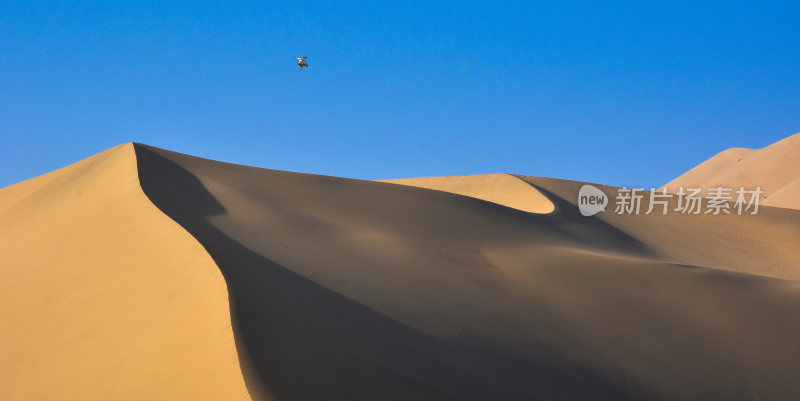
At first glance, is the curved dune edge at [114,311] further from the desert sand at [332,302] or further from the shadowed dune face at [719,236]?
the shadowed dune face at [719,236]

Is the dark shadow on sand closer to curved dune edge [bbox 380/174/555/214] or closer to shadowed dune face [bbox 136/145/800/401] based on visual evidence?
shadowed dune face [bbox 136/145/800/401]

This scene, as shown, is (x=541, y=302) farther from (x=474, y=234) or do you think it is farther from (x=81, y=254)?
(x=81, y=254)

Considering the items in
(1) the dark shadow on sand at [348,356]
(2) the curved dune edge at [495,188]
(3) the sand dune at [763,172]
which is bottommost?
(1) the dark shadow on sand at [348,356]

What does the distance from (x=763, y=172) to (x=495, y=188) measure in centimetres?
4414

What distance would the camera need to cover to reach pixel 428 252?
11102 mm

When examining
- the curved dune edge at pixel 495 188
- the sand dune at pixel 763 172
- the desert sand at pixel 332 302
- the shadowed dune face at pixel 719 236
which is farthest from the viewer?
the sand dune at pixel 763 172

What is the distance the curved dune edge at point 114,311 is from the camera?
547cm

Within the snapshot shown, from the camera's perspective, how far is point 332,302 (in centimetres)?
746

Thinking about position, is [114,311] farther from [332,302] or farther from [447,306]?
[447,306]

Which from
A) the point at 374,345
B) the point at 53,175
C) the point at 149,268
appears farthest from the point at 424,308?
the point at 53,175

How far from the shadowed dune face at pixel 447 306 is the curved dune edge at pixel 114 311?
0.29 m

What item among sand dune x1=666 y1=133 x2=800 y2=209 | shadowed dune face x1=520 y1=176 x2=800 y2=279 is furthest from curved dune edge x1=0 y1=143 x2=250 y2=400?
sand dune x1=666 y1=133 x2=800 y2=209

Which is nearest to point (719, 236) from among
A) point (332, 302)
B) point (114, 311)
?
point (332, 302)

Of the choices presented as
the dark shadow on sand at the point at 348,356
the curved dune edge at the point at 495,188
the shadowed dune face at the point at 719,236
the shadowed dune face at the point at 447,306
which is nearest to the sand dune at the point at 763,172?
the shadowed dune face at the point at 719,236
